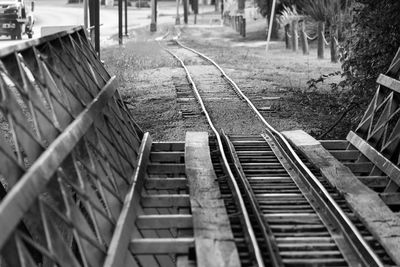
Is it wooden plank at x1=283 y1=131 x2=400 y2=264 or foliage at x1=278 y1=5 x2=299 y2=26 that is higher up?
foliage at x1=278 y1=5 x2=299 y2=26

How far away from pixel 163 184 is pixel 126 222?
5.90 feet

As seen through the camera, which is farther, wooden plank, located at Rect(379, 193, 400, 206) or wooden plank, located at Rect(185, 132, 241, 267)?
wooden plank, located at Rect(379, 193, 400, 206)

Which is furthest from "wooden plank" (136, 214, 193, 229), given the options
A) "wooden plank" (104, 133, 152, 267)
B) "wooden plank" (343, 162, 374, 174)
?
"wooden plank" (343, 162, 374, 174)

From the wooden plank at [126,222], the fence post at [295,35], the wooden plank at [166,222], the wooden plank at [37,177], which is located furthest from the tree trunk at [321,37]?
the wooden plank at [37,177]

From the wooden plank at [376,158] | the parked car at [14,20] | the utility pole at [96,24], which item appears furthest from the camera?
the parked car at [14,20]

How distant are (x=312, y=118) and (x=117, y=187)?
7.67m

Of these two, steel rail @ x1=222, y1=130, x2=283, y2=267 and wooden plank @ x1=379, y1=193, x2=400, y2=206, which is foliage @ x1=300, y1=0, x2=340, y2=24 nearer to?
steel rail @ x1=222, y1=130, x2=283, y2=267

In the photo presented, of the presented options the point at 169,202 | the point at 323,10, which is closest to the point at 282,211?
the point at 169,202

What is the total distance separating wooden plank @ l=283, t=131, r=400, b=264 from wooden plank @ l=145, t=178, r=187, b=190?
5.45ft

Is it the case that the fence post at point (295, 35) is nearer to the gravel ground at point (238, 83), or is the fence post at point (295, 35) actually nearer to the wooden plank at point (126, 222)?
the gravel ground at point (238, 83)

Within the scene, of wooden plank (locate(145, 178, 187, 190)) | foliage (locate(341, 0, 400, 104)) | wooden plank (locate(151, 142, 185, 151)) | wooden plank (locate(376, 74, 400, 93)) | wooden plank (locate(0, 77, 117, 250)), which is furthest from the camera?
foliage (locate(341, 0, 400, 104))

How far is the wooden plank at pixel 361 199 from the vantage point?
20.6ft

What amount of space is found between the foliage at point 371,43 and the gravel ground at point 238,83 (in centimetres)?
99

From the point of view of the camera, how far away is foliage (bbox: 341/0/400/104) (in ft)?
36.9
